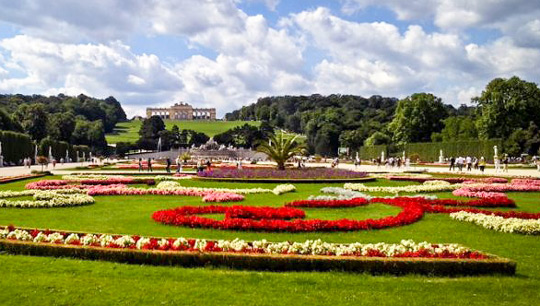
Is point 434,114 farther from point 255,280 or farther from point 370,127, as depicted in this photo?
point 255,280

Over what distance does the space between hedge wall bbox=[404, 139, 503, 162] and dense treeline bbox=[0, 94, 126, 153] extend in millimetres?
51692

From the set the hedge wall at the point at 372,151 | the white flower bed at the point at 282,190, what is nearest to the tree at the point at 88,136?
the hedge wall at the point at 372,151

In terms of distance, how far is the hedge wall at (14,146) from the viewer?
5428 centimetres

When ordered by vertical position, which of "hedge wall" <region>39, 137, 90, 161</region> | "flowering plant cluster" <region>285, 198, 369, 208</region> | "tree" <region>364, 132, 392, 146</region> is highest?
"tree" <region>364, 132, 392, 146</region>

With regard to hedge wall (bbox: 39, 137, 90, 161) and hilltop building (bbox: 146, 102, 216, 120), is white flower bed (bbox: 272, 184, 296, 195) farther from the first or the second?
hilltop building (bbox: 146, 102, 216, 120)

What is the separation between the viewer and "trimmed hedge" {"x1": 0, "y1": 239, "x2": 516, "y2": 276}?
7121 millimetres

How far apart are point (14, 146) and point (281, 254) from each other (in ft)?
183

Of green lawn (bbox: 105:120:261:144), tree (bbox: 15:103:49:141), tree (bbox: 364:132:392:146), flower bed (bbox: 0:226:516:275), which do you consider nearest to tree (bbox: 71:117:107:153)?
tree (bbox: 15:103:49:141)

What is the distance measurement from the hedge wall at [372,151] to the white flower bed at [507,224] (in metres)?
63.3

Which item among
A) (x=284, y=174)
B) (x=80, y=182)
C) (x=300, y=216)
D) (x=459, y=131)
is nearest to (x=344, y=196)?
(x=300, y=216)

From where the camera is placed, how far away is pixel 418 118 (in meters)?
73.6

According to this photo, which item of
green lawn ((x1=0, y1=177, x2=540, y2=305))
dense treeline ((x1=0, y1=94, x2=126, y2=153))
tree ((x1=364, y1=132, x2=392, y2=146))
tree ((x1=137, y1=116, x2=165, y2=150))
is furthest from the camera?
tree ((x1=137, y1=116, x2=165, y2=150))

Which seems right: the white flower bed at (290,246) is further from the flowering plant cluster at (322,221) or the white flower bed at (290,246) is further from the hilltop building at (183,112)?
the hilltop building at (183,112)

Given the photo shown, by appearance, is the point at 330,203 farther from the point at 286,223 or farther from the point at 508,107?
the point at 508,107
